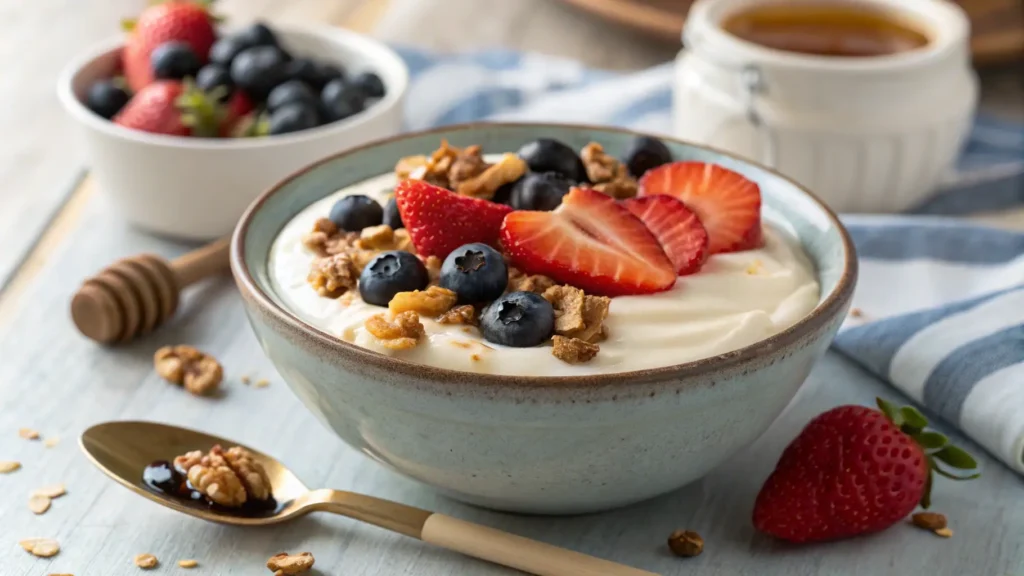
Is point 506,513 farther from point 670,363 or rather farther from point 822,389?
point 822,389

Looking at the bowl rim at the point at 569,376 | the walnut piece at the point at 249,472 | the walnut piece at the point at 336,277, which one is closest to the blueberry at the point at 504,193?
the walnut piece at the point at 336,277

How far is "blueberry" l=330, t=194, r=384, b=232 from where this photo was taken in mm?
1436

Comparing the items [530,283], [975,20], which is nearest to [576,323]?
[530,283]

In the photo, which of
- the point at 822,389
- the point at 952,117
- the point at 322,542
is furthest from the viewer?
the point at 952,117

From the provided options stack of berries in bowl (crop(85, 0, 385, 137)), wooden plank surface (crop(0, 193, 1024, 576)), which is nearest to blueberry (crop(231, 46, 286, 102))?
stack of berries in bowl (crop(85, 0, 385, 137))

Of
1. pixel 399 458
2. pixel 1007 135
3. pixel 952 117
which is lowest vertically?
pixel 1007 135

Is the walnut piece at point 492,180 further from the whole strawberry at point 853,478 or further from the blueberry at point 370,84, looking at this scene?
the blueberry at point 370,84

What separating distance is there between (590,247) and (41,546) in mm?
696

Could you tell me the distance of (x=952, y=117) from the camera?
2.21 m

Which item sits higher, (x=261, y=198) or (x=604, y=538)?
(x=261, y=198)

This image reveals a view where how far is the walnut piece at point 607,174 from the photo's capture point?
1.48 meters

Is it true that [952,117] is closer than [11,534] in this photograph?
No

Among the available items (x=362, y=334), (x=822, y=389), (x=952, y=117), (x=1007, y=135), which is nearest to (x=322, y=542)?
(x=362, y=334)

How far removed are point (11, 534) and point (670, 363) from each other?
2.51ft
